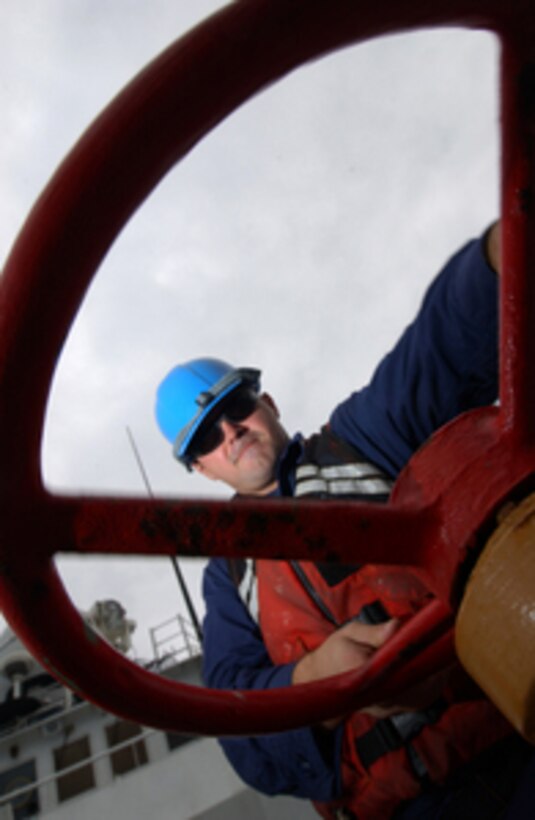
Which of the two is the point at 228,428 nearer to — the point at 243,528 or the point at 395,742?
the point at 395,742

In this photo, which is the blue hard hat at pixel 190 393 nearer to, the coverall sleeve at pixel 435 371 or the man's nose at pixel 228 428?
the man's nose at pixel 228 428

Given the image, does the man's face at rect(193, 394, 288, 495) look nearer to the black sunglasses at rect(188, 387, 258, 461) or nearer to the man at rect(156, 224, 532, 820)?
the black sunglasses at rect(188, 387, 258, 461)

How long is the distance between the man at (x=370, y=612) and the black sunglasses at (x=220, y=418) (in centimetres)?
38

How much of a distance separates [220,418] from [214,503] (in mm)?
1123

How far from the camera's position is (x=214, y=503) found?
0.39 meters

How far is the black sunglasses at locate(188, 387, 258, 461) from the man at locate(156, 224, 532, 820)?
381 mm

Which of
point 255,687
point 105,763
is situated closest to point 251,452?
point 255,687

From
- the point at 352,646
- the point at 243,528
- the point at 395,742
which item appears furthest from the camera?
the point at 395,742

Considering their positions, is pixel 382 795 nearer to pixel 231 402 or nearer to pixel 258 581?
pixel 258 581

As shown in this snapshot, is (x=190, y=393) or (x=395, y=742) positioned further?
(x=190, y=393)

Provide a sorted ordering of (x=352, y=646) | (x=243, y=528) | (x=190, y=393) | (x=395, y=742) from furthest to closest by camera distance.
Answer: (x=190, y=393)
(x=395, y=742)
(x=352, y=646)
(x=243, y=528)

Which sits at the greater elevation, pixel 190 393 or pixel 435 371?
pixel 190 393

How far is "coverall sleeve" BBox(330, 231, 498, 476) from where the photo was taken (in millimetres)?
756

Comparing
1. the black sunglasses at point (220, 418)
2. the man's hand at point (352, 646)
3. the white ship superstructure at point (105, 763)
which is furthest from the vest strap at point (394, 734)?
the white ship superstructure at point (105, 763)
